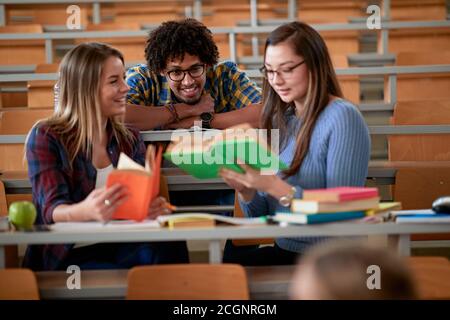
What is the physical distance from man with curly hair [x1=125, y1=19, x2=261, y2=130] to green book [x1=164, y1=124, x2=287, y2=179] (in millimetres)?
924

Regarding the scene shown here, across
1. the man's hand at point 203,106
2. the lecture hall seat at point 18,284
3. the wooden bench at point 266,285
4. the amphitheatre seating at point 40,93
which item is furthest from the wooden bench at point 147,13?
the lecture hall seat at point 18,284

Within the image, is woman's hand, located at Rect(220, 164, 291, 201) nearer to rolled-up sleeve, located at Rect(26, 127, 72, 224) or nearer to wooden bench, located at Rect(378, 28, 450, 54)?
rolled-up sleeve, located at Rect(26, 127, 72, 224)

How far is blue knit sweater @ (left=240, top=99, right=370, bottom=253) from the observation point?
2.02 m

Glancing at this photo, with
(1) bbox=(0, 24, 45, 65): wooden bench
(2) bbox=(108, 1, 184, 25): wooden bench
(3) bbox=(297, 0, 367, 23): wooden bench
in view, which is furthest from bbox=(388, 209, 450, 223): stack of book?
(2) bbox=(108, 1, 184, 25): wooden bench

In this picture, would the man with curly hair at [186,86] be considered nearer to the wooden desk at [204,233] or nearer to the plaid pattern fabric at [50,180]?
the plaid pattern fabric at [50,180]

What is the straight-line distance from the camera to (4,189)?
2.54 metres

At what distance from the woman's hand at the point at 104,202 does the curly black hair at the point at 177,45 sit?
3.27 ft

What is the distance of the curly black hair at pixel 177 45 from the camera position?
272cm

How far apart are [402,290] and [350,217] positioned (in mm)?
854

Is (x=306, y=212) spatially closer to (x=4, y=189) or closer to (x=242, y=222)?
(x=242, y=222)

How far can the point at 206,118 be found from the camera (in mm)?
2801

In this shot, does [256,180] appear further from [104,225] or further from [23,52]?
[23,52]

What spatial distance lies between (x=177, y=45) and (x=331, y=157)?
0.93 m
